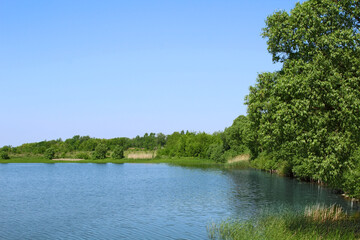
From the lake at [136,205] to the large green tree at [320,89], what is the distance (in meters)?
11.6

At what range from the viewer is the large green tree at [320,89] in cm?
2133

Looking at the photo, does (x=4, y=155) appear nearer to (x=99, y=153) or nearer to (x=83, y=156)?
(x=83, y=156)

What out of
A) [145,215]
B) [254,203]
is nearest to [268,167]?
[254,203]

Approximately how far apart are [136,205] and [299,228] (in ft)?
73.2

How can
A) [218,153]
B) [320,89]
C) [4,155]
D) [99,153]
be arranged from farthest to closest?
[99,153], [4,155], [218,153], [320,89]

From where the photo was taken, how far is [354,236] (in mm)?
23344

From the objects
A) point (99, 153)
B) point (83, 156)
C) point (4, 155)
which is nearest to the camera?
point (4, 155)

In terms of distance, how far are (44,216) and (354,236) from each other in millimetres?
28337

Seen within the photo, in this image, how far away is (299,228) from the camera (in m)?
24.0

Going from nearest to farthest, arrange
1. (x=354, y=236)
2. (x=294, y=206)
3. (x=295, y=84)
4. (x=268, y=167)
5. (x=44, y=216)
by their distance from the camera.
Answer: (x=295, y=84)
(x=354, y=236)
(x=44, y=216)
(x=294, y=206)
(x=268, y=167)

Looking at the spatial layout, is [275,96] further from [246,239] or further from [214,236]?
[214,236]

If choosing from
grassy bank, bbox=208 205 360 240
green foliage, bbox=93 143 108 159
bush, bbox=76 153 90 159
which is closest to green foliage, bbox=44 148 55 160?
bush, bbox=76 153 90 159

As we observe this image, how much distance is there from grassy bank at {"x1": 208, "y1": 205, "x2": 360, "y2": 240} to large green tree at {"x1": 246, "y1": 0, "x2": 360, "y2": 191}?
439 centimetres

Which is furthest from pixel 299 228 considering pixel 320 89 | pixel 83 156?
pixel 83 156
